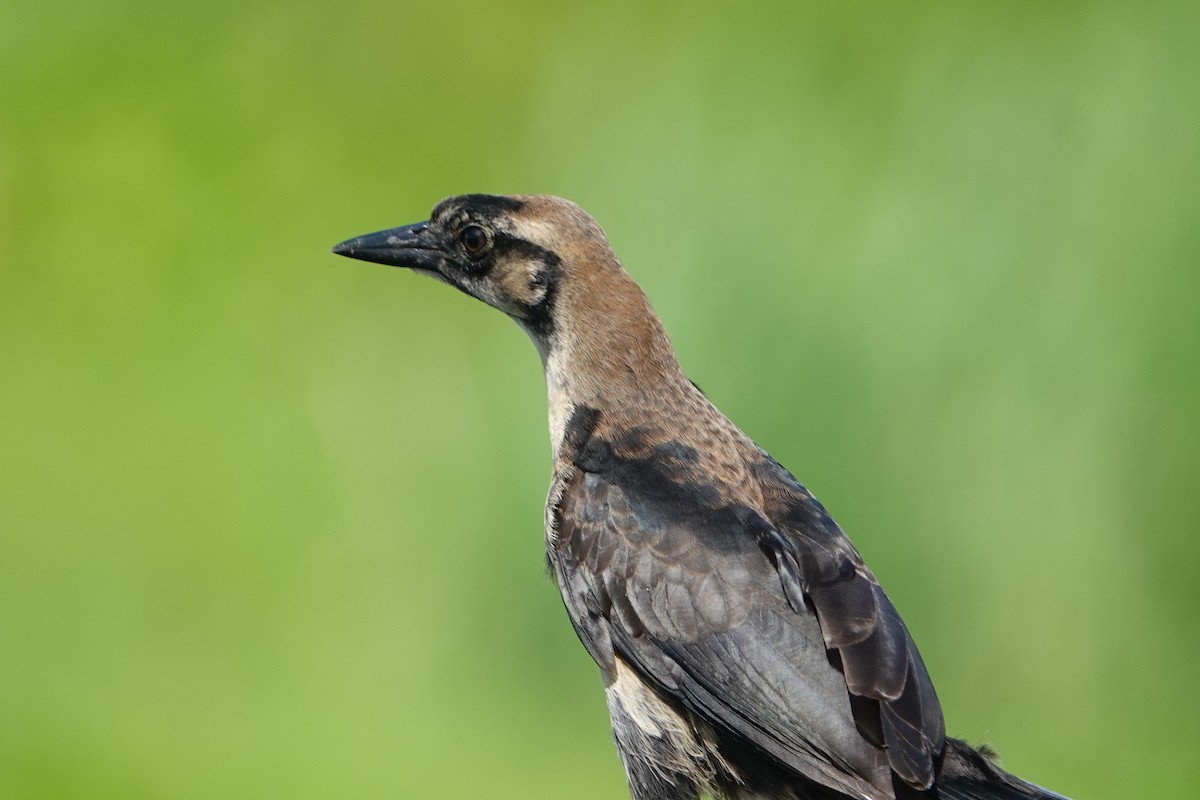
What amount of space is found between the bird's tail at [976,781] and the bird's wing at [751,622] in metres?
0.15

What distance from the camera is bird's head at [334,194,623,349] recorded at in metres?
5.13

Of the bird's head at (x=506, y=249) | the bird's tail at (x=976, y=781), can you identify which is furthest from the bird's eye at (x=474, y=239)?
the bird's tail at (x=976, y=781)

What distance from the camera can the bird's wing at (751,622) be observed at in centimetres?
409

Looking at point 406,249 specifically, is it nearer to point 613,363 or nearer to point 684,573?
point 613,363

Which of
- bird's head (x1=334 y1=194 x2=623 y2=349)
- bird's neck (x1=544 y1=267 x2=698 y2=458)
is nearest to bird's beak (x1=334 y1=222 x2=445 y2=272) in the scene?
bird's head (x1=334 y1=194 x2=623 y2=349)

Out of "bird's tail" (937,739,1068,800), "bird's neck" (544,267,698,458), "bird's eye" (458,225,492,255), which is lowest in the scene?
"bird's tail" (937,739,1068,800)

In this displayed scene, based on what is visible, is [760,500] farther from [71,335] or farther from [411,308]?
[71,335]

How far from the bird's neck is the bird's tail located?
1.31 meters

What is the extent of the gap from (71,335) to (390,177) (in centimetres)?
170

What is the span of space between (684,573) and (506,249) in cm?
127

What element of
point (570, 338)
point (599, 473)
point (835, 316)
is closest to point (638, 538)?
point (599, 473)

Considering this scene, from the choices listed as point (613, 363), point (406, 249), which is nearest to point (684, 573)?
point (613, 363)

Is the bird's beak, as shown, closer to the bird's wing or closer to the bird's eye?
the bird's eye

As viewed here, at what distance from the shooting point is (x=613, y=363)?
5.05 metres
